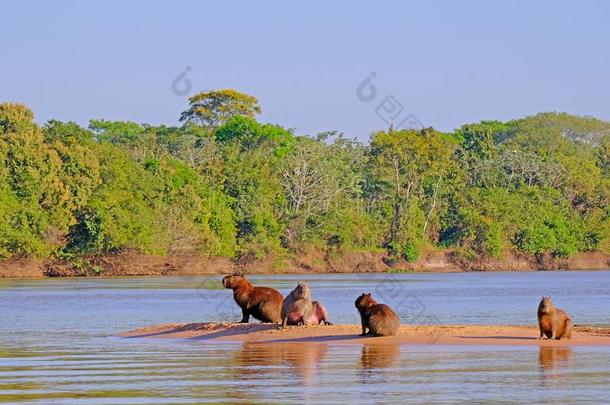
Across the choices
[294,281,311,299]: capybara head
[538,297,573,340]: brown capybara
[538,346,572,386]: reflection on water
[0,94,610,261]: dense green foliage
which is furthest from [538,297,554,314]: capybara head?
[0,94,610,261]: dense green foliage

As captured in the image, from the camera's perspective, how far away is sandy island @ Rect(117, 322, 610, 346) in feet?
76.7

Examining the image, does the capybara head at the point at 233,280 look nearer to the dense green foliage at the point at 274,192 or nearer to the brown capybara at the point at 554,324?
the brown capybara at the point at 554,324

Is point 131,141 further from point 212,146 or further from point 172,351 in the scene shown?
point 172,351

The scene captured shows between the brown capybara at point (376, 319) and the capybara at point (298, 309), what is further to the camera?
the capybara at point (298, 309)

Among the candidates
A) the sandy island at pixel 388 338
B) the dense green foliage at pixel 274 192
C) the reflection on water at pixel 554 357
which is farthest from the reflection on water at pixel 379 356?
the dense green foliage at pixel 274 192

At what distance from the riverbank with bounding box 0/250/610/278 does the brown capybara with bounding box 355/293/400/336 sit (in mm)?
51676

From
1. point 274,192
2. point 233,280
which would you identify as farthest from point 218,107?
point 233,280

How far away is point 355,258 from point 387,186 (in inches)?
300

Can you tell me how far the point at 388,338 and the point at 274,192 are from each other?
61554 millimetres

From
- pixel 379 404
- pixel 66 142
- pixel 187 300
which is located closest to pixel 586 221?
pixel 66 142

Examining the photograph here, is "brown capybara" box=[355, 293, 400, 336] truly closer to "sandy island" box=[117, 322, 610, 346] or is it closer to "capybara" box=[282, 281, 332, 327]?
"sandy island" box=[117, 322, 610, 346]

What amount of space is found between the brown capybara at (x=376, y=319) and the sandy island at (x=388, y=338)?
0.17 meters

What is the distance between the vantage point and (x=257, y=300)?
26516 millimetres

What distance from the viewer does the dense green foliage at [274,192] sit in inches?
2872
